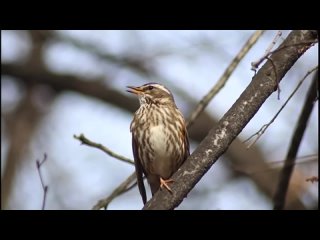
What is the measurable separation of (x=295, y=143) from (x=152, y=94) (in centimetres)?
213

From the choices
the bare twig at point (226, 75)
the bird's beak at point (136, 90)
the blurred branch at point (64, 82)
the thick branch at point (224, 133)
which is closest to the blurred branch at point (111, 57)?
the blurred branch at point (64, 82)

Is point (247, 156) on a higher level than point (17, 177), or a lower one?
higher

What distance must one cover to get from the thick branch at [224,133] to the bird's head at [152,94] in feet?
9.92

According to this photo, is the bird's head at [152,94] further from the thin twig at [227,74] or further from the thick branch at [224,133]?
the thick branch at [224,133]

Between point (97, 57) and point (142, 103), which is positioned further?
point (97, 57)

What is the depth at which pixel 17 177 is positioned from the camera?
10.9m

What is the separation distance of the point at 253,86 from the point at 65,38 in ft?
27.5

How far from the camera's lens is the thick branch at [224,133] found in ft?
15.5

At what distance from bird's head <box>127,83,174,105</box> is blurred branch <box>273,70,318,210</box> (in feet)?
6.05

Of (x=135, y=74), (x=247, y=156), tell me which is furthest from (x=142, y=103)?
(x=135, y=74)

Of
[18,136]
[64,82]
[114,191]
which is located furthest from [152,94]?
[18,136]

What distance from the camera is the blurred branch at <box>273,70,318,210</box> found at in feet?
20.0
